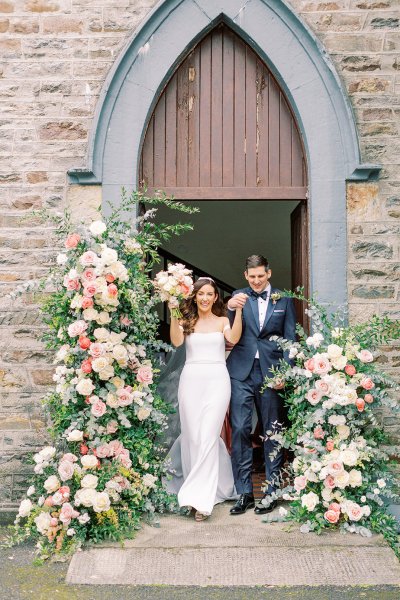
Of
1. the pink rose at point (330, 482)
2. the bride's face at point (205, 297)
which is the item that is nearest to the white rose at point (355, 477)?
the pink rose at point (330, 482)

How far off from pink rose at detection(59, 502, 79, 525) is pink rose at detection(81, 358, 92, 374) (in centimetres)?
88

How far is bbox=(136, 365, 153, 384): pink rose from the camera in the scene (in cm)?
469

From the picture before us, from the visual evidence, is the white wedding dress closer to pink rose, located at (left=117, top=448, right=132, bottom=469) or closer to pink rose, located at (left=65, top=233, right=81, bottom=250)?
pink rose, located at (left=117, top=448, right=132, bottom=469)

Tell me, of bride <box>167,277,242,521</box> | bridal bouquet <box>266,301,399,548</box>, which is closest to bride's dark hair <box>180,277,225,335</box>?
bride <box>167,277,242,521</box>

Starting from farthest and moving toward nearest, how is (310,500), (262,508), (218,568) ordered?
(262,508), (310,500), (218,568)

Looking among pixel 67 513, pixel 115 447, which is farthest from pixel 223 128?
pixel 67 513

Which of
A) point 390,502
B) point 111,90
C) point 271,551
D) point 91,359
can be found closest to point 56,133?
point 111,90

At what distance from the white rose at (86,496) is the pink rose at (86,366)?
78 cm

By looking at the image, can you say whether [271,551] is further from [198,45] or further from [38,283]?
[198,45]

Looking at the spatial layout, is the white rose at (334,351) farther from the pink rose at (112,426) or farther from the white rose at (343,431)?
the pink rose at (112,426)

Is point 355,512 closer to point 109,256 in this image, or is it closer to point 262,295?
point 262,295

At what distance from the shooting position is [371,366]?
4.77 m

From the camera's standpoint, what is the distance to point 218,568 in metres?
4.09

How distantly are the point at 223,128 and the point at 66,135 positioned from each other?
4.19 feet
